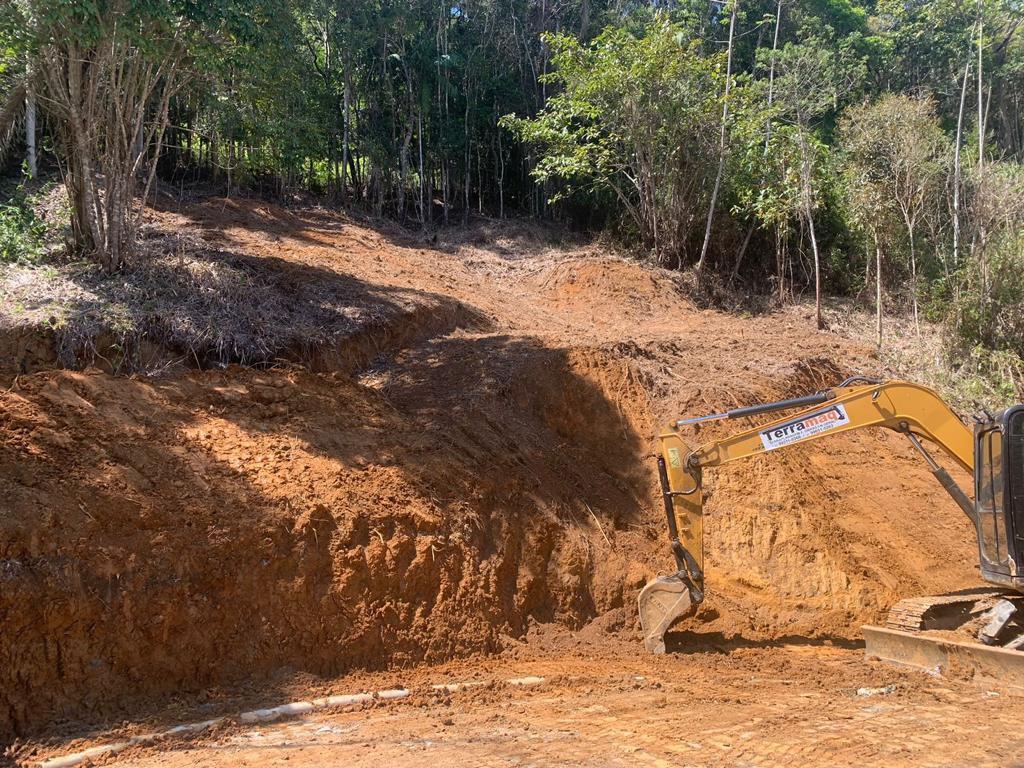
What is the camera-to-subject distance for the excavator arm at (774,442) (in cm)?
662

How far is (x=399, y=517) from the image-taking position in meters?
7.36

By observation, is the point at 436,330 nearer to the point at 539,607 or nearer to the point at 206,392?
the point at 206,392

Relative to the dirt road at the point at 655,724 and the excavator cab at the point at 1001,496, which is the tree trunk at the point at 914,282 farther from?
the dirt road at the point at 655,724

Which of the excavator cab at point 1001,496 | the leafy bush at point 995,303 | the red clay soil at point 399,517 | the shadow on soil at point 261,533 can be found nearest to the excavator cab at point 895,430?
the excavator cab at point 1001,496

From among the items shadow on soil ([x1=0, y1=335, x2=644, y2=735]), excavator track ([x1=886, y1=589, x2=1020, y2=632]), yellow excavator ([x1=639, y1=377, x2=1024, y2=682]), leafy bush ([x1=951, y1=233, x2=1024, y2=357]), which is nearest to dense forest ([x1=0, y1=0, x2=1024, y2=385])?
leafy bush ([x1=951, y1=233, x2=1024, y2=357])

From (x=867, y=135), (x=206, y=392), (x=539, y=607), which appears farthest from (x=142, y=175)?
(x=867, y=135)

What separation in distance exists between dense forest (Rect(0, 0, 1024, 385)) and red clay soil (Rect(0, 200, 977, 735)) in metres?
4.36

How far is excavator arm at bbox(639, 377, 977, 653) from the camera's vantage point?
662 cm

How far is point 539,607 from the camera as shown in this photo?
7598mm

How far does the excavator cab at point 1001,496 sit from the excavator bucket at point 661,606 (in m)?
2.43

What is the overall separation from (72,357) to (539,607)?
5902 millimetres

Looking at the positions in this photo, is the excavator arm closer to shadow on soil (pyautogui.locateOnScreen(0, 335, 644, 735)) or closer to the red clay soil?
the red clay soil

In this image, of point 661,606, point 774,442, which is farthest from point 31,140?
point 774,442

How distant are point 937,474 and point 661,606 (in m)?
2.76
